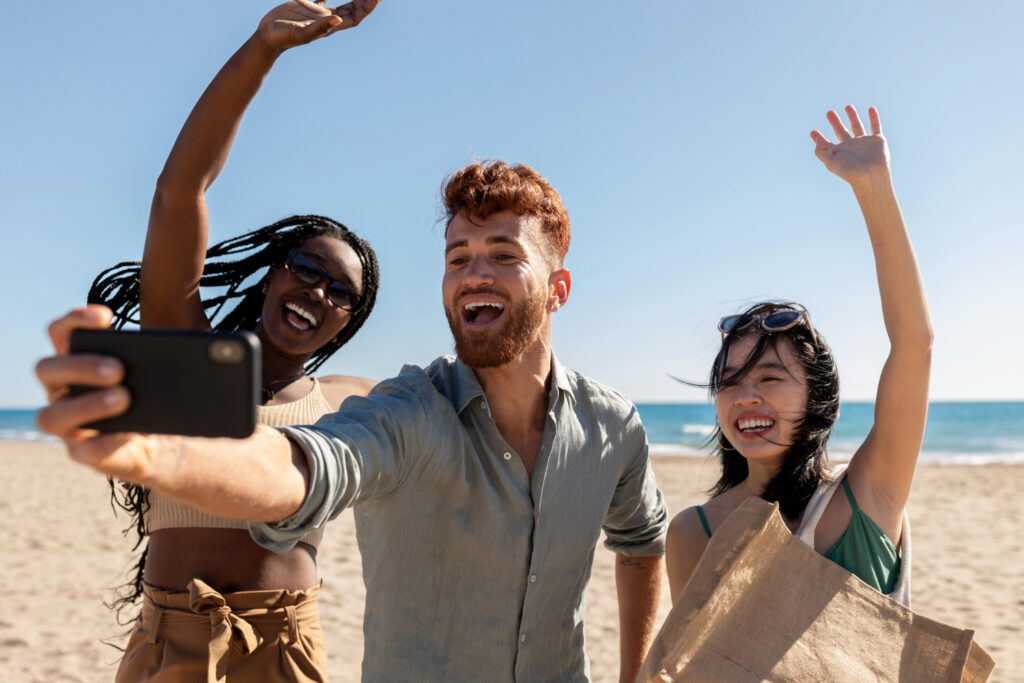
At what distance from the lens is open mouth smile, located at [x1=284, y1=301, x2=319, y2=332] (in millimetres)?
3086

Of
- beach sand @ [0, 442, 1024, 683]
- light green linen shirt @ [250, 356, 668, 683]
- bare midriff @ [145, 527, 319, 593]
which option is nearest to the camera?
light green linen shirt @ [250, 356, 668, 683]

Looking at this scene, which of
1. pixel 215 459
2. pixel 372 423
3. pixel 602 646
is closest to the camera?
pixel 215 459

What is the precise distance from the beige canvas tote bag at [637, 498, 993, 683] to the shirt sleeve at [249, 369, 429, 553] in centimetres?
84

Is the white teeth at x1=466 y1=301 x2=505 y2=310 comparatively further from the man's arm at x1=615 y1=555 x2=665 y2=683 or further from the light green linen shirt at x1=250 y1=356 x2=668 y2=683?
the man's arm at x1=615 y1=555 x2=665 y2=683

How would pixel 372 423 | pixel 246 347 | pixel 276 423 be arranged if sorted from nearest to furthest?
pixel 246 347 → pixel 372 423 → pixel 276 423

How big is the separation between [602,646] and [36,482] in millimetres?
15640

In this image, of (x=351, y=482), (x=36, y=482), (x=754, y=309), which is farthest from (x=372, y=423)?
(x=36, y=482)

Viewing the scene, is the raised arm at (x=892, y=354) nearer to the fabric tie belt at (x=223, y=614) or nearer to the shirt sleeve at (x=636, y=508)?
the shirt sleeve at (x=636, y=508)

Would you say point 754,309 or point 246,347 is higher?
point 754,309

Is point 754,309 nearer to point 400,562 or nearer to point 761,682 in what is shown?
point 761,682

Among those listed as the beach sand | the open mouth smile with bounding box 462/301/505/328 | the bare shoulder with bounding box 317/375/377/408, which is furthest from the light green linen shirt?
the beach sand

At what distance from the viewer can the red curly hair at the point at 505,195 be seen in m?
2.64

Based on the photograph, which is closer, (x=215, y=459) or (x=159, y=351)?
(x=159, y=351)

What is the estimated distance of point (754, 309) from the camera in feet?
8.93
